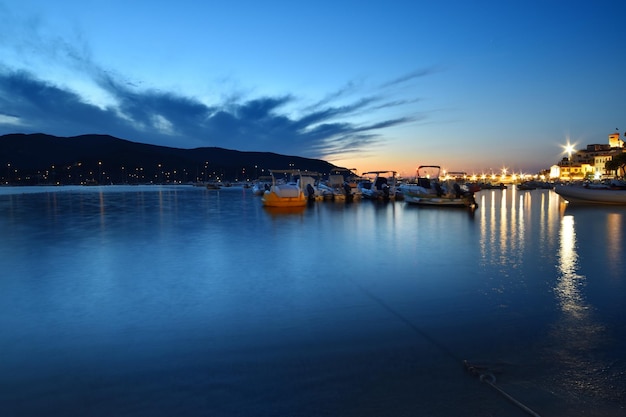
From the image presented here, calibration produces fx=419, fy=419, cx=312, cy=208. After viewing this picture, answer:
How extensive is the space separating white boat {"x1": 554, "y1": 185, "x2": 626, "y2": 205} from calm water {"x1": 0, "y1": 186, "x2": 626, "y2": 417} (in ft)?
87.7

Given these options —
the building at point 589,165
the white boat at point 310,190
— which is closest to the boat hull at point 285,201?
the white boat at point 310,190

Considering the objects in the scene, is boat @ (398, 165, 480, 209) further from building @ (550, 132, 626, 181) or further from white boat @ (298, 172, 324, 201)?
building @ (550, 132, 626, 181)

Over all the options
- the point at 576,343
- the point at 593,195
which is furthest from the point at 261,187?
the point at 576,343

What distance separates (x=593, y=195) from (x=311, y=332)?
38.4 metres

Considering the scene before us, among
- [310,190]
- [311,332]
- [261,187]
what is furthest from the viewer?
[261,187]

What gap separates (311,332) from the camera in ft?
17.9

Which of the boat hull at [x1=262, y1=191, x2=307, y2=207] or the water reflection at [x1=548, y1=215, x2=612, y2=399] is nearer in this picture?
the water reflection at [x1=548, y1=215, x2=612, y2=399]

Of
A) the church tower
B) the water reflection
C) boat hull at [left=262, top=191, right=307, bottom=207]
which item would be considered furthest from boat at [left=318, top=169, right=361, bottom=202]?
the church tower

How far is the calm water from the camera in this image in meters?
3.73

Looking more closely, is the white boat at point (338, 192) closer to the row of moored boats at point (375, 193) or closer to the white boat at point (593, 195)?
the row of moored boats at point (375, 193)

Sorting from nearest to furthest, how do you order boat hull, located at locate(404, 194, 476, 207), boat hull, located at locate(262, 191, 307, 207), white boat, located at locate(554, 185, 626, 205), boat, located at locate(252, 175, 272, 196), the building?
1. boat hull, located at locate(262, 191, 307, 207)
2. boat hull, located at locate(404, 194, 476, 207)
3. white boat, located at locate(554, 185, 626, 205)
4. boat, located at locate(252, 175, 272, 196)
5. the building

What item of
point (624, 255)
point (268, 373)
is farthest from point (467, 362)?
point (624, 255)

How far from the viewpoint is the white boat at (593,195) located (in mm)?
33188

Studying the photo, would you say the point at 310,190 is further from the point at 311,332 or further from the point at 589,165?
the point at 589,165
